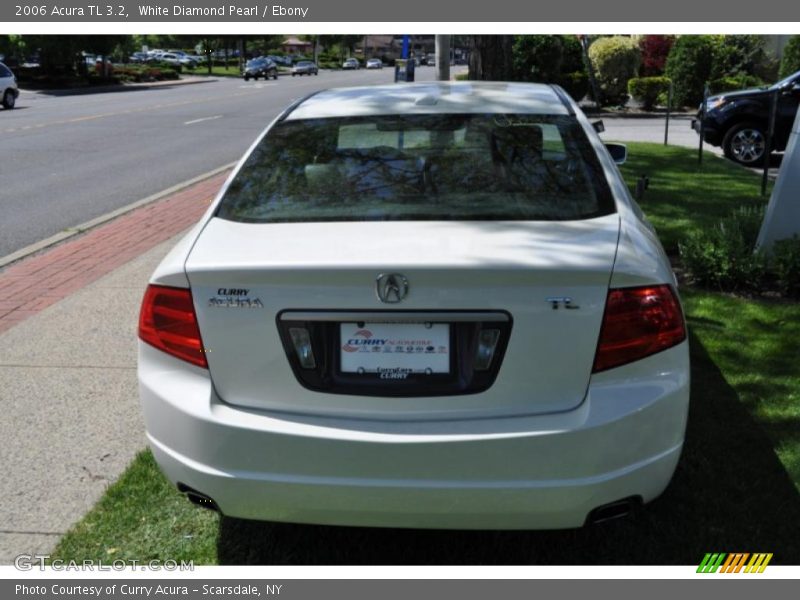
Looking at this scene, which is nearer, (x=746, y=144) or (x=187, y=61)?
(x=746, y=144)

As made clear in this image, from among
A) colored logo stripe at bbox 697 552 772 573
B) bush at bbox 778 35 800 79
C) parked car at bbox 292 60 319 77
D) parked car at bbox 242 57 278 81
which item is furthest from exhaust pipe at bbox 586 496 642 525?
parked car at bbox 292 60 319 77

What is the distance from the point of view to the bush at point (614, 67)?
29.2m

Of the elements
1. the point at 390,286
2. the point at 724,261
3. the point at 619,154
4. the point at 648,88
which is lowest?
the point at 724,261

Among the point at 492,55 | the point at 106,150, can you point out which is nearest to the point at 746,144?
the point at 492,55

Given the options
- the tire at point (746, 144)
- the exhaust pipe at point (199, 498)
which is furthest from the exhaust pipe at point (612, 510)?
the tire at point (746, 144)

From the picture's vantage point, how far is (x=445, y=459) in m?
2.90

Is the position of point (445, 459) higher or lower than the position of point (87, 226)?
higher

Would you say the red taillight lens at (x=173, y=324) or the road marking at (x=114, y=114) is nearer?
the red taillight lens at (x=173, y=324)

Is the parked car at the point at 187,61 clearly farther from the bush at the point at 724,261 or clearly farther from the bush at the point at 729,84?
the bush at the point at 724,261

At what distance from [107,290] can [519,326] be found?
5135 millimetres

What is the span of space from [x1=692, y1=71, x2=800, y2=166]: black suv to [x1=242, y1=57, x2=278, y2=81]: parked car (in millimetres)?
54176

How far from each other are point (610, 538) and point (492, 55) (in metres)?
8.45

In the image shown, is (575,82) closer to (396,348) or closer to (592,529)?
(592,529)
